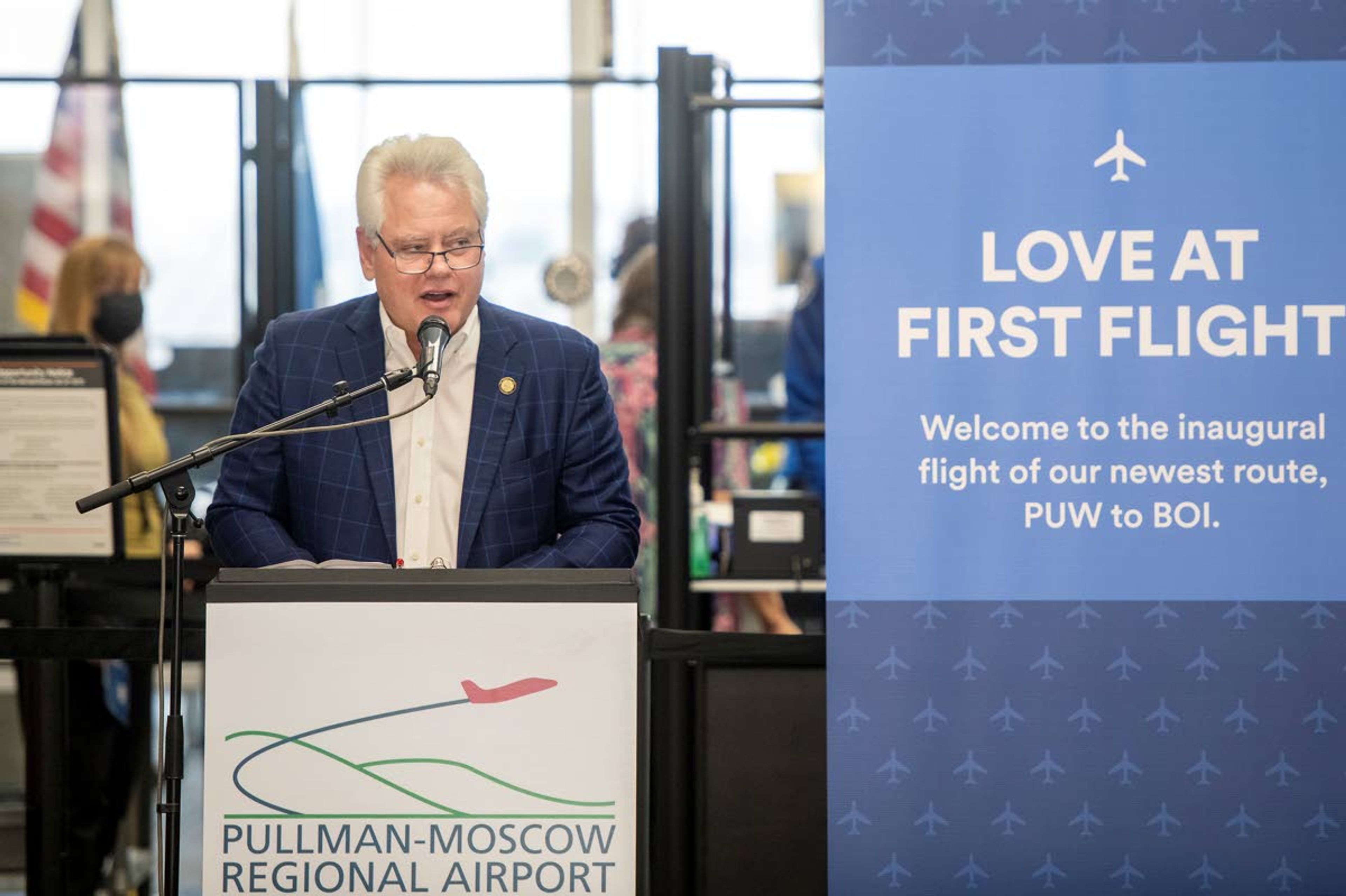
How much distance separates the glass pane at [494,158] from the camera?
600 cm

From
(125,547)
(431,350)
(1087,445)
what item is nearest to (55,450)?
(125,547)

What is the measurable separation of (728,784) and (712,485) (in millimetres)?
1830

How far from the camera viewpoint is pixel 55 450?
122 inches

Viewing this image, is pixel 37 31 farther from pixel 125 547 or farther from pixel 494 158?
pixel 125 547

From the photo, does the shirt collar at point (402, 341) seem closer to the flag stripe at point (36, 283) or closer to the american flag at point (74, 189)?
the american flag at point (74, 189)

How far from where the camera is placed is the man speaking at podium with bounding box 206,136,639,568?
7.59 feet

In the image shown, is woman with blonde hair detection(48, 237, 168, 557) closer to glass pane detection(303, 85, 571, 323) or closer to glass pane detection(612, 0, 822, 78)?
glass pane detection(303, 85, 571, 323)

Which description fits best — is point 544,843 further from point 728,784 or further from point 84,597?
point 84,597

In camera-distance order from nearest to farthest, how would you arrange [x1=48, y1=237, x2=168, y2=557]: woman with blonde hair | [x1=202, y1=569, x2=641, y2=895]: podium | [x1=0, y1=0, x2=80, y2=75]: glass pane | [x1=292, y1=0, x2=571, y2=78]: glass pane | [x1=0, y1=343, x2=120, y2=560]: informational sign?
→ [x1=202, y1=569, x2=641, y2=895]: podium < [x1=0, y1=343, x2=120, y2=560]: informational sign < [x1=48, y1=237, x2=168, y2=557]: woman with blonde hair < [x1=0, y1=0, x2=80, y2=75]: glass pane < [x1=292, y1=0, x2=571, y2=78]: glass pane

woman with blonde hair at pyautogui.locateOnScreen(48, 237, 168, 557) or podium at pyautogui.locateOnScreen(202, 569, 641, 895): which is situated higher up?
woman with blonde hair at pyautogui.locateOnScreen(48, 237, 168, 557)

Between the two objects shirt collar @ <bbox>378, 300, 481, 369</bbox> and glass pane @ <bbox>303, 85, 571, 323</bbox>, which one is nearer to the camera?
shirt collar @ <bbox>378, 300, 481, 369</bbox>

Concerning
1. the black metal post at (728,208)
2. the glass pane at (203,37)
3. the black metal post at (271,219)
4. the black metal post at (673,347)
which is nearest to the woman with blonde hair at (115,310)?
the black metal post at (271,219)

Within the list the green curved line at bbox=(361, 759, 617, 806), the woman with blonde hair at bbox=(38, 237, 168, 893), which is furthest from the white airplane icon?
the woman with blonde hair at bbox=(38, 237, 168, 893)

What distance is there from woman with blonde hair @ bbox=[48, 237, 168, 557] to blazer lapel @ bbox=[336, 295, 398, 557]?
159 cm
